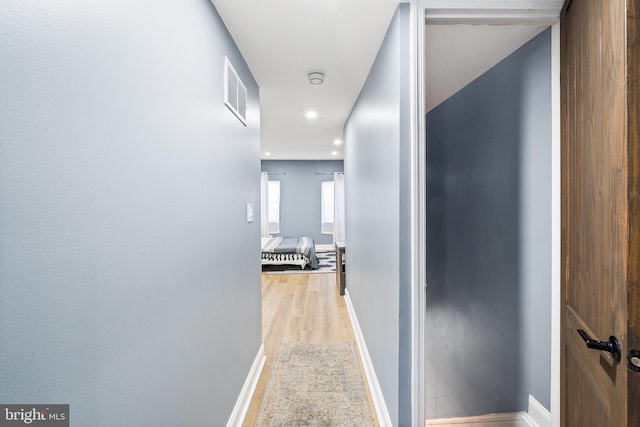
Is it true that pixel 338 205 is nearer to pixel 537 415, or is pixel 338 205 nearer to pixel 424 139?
pixel 537 415

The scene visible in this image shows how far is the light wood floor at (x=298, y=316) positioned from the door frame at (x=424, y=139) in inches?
32.1

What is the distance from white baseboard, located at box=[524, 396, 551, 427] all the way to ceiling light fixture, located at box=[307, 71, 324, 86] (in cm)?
267

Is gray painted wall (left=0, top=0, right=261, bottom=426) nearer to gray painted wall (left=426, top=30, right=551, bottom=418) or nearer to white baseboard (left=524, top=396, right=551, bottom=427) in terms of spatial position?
gray painted wall (left=426, top=30, right=551, bottom=418)

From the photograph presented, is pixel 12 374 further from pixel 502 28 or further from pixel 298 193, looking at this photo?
pixel 298 193

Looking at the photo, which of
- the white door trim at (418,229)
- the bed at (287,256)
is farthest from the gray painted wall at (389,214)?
the bed at (287,256)

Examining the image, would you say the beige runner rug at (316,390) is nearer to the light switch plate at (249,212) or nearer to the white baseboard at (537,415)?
Result: the white baseboard at (537,415)

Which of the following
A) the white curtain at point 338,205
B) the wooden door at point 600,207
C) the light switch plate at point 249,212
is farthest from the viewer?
the white curtain at point 338,205

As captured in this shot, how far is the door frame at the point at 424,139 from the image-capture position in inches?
54.0

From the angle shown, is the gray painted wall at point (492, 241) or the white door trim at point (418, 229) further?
the gray painted wall at point (492, 241)

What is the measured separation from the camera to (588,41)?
1.04 m

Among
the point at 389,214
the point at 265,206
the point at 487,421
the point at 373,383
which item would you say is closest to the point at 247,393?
the point at 373,383

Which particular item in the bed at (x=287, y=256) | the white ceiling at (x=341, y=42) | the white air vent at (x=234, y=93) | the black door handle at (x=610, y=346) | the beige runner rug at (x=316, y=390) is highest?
the white ceiling at (x=341, y=42)

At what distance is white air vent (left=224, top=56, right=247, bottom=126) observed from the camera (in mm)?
1565

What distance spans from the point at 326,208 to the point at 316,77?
561cm
